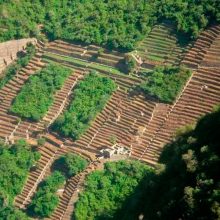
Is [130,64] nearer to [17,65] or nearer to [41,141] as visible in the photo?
[41,141]

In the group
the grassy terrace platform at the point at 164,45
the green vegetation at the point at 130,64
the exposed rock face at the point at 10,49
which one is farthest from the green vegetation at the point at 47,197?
the exposed rock face at the point at 10,49

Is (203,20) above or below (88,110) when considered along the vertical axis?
above

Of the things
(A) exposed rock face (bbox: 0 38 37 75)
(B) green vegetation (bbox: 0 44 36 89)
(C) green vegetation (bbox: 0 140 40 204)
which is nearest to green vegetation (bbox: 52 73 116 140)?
(C) green vegetation (bbox: 0 140 40 204)

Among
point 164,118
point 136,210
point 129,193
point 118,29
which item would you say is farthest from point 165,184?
point 118,29

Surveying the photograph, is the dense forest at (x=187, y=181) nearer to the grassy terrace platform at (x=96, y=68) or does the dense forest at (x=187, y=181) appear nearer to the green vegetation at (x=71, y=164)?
the green vegetation at (x=71, y=164)

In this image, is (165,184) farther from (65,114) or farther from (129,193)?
(65,114)

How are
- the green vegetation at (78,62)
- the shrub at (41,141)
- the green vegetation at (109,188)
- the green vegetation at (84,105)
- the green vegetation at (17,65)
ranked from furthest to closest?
1. the green vegetation at (17,65)
2. the green vegetation at (78,62)
3. the shrub at (41,141)
4. the green vegetation at (84,105)
5. the green vegetation at (109,188)
